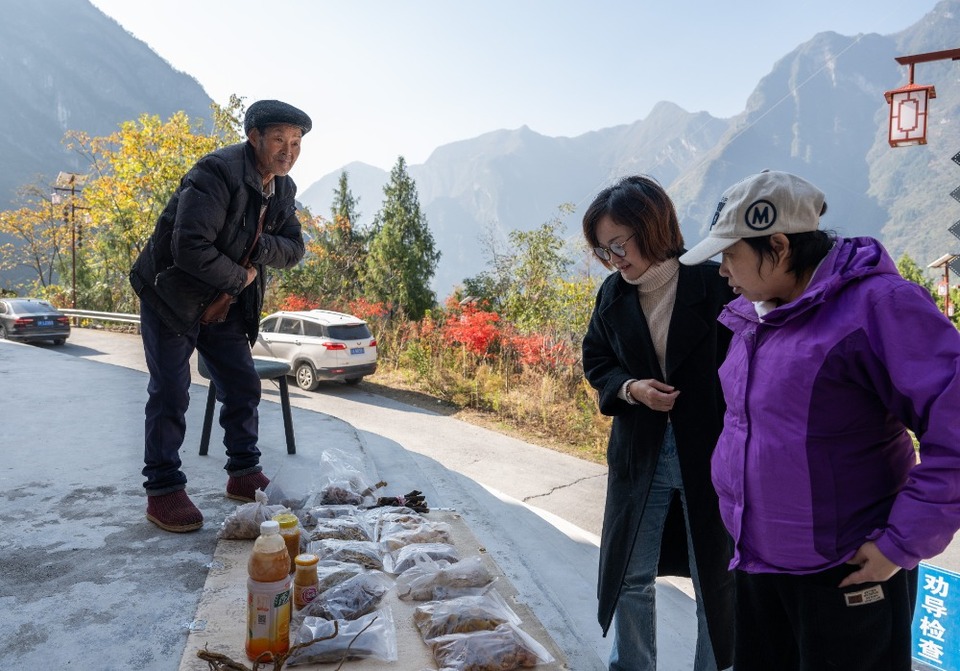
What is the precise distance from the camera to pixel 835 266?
1.43m

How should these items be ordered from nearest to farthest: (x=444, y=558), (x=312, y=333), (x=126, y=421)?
(x=444, y=558) → (x=126, y=421) → (x=312, y=333)

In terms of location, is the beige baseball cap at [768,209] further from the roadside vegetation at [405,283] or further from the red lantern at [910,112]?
the red lantern at [910,112]

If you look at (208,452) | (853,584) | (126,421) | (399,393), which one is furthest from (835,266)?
(399,393)

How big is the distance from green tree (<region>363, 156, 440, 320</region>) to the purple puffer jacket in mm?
22118

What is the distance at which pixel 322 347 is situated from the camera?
12.3 m

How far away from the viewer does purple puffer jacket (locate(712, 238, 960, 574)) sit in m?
1.20

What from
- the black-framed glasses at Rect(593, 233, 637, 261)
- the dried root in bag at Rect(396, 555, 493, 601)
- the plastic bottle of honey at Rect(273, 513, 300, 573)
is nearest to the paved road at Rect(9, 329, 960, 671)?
the dried root in bag at Rect(396, 555, 493, 601)

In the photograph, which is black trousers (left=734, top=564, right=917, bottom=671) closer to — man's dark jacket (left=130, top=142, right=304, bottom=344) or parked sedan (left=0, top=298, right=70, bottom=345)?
man's dark jacket (left=130, top=142, right=304, bottom=344)

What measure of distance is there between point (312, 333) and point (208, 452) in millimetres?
8688

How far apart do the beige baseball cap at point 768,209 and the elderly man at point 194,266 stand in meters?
2.14

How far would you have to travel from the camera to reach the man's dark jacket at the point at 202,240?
276 cm

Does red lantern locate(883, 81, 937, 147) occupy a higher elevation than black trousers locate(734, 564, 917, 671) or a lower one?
higher

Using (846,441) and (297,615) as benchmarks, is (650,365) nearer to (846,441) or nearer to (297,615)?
(846,441)

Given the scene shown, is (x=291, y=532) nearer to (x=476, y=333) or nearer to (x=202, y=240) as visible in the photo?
(x=202, y=240)
